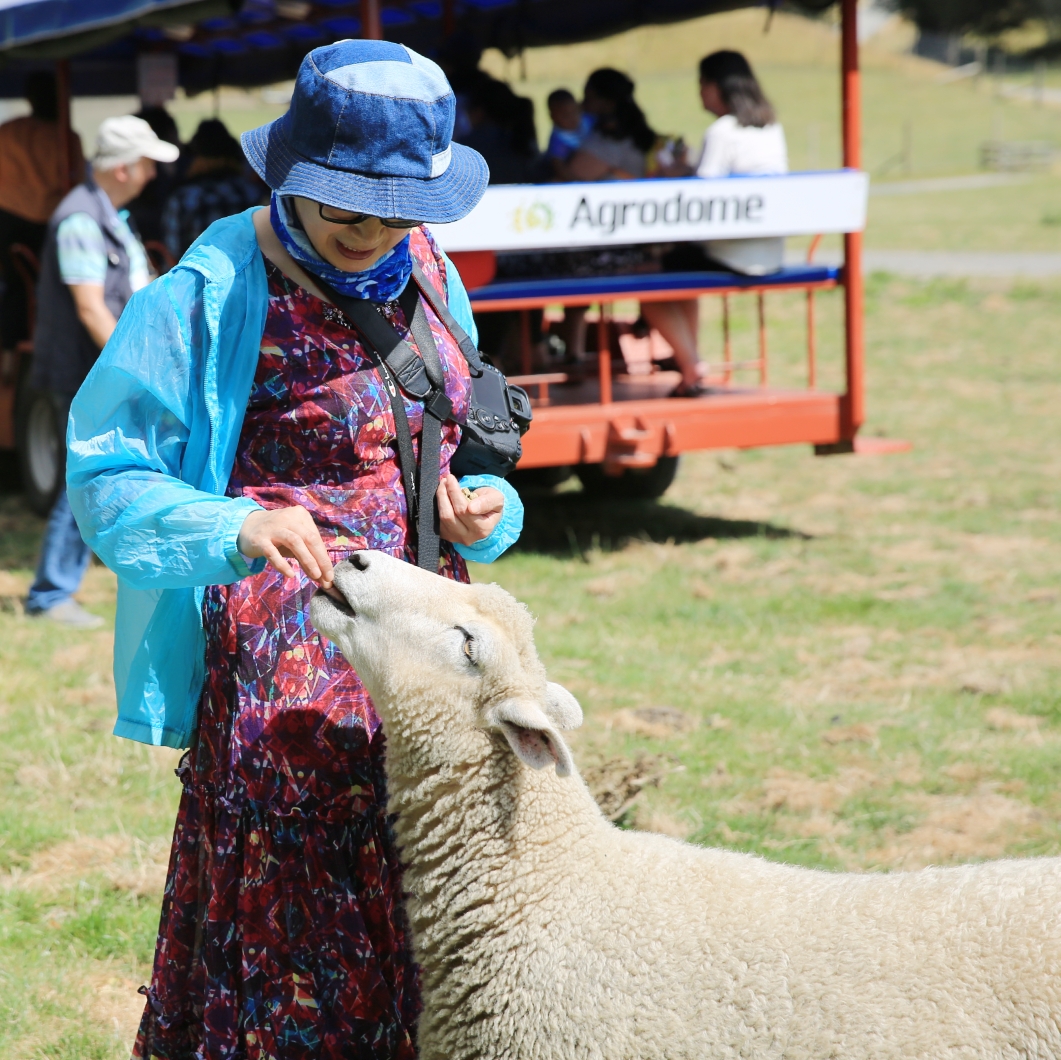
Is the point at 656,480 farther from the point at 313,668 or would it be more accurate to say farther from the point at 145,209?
the point at 313,668

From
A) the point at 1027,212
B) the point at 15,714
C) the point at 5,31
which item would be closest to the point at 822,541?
the point at 15,714

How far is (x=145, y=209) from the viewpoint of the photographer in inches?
372

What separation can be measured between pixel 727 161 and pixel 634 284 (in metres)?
0.94

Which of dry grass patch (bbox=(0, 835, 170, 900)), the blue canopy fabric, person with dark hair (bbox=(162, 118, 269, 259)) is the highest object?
the blue canopy fabric

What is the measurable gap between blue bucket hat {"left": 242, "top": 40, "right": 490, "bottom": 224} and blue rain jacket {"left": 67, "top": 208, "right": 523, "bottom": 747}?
18 centimetres

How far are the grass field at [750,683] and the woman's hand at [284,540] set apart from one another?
1.59 m

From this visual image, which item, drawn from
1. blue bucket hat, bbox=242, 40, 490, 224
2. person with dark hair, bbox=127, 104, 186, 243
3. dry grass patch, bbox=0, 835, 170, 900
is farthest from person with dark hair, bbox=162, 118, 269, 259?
blue bucket hat, bbox=242, 40, 490, 224

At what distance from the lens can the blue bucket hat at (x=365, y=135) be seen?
2.11 m

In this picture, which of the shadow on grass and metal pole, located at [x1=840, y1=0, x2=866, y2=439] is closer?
metal pole, located at [x1=840, y1=0, x2=866, y2=439]

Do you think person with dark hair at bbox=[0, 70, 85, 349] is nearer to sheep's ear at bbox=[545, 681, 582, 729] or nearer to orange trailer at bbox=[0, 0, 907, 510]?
orange trailer at bbox=[0, 0, 907, 510]

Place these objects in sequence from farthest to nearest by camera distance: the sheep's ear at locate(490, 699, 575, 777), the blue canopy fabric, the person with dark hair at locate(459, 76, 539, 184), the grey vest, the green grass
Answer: the green grass
the person with dark hair at locate(459, 76, 539, 184)
the blue canopy fabric
the grey vest
the sheep's ear at locate(490, 699, 575, 777)

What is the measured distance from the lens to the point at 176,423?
2.21 m

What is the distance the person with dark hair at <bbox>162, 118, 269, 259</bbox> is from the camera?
727 cm

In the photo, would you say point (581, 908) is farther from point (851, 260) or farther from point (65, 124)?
point (65, 124)
